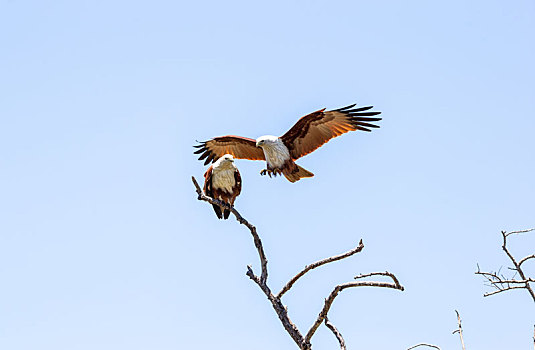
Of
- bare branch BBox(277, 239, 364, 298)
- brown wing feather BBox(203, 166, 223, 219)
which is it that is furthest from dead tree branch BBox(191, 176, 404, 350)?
brown wing feather BBox(203, 166, 223, 219)

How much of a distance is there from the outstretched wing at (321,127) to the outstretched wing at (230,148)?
24.4 inches

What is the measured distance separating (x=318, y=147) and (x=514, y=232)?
13.1 ft

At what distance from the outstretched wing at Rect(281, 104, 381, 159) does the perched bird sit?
4.08 ft

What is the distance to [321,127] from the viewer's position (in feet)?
36.6

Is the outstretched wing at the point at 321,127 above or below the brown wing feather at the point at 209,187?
above

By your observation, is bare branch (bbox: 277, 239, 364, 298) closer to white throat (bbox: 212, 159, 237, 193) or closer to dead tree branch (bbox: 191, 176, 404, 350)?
dead tree branch (bbox: 191, 176, 404, 350)

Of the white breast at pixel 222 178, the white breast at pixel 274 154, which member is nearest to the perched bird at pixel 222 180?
the white breast at pixel 222 178

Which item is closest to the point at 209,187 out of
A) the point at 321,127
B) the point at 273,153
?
the point at 273,153

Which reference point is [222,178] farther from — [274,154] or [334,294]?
[334,294]

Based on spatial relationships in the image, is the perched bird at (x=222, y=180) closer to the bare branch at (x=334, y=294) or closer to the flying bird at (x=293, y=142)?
the flying bird at (x=293, y=142)

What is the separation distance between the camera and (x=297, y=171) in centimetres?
1068

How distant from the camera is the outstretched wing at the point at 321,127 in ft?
35.8

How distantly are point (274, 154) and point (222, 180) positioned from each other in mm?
1028

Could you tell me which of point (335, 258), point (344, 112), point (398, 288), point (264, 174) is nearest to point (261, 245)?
point (335, 258)
